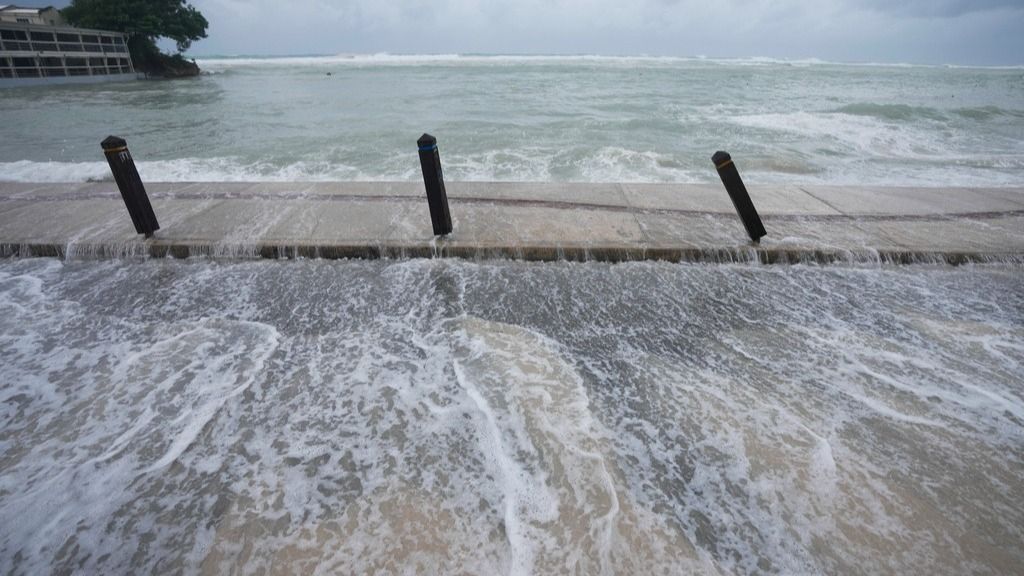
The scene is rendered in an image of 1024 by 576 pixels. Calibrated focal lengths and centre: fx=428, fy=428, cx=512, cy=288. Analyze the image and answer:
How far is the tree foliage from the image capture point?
47.2 m

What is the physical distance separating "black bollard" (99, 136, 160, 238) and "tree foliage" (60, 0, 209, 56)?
63.2 m

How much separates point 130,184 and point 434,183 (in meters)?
3.45

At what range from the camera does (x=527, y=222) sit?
545 cm

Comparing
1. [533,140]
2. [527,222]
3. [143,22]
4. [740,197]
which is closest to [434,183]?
[527,222]

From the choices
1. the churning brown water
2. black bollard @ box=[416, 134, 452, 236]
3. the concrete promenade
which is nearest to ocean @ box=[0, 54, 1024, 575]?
the churning brown water

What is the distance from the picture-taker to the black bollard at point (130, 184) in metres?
4.70

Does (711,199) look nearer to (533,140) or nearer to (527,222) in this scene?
(527,222)

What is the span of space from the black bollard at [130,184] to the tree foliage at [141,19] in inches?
2490

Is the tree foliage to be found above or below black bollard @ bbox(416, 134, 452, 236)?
above

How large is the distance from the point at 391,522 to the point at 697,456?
1729mm

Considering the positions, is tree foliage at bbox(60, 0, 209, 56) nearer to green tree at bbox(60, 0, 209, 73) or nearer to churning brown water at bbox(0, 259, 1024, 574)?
green tree at bbox(60, 0, 209, 73)

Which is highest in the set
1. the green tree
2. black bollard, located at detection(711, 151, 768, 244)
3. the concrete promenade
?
the green tree

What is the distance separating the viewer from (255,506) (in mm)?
2230

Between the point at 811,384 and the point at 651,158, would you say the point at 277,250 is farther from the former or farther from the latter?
the point at 651,158
